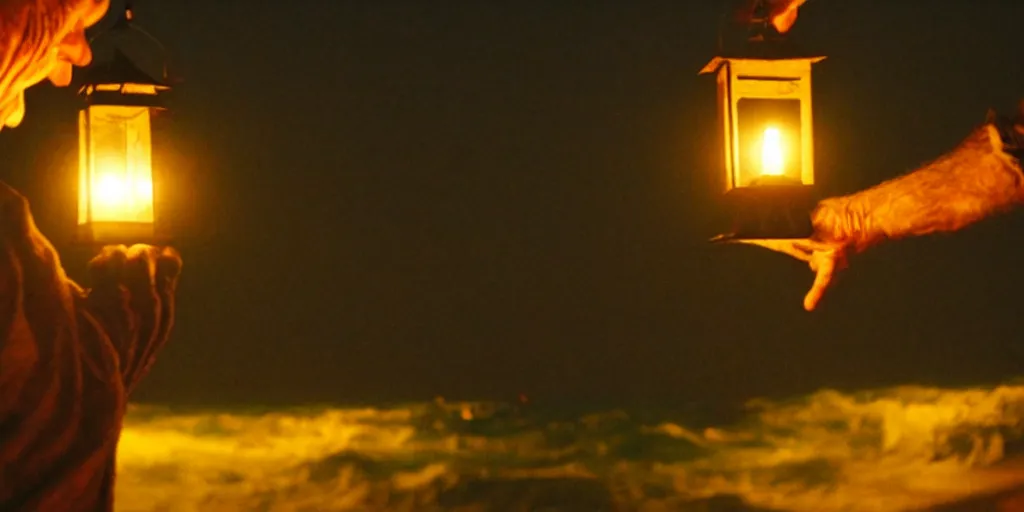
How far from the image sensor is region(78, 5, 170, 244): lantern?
4012mm

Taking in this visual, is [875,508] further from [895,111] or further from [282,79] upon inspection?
[282,79]

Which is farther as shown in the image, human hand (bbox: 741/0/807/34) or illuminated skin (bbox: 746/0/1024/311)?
illuminated skin (bbox: 746/0/1024/311)

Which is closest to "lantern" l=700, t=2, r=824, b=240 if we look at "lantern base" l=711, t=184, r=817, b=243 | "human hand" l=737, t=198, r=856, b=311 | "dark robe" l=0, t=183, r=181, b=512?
"lantern base" l=711, t=184, r=817, b=243

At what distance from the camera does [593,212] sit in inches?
187

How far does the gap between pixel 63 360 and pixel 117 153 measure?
0.68 m

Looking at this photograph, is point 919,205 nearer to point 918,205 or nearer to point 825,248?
point 918,205

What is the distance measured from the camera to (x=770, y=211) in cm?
415

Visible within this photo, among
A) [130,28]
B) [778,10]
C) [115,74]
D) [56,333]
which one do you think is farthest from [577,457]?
[130,28]

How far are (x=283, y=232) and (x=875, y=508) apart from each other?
2438mm

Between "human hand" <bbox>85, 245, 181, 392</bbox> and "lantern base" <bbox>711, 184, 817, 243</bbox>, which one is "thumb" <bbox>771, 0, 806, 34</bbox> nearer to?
"lantern base" <bbox>711, 184, 817, 243</bbox>

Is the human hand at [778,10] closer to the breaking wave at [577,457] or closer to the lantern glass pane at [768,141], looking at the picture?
the lantern glass pane at [768,141]

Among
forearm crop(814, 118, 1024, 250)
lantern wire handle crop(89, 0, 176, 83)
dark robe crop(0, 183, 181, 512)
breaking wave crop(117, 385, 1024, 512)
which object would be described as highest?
lantern wire handle crop(89, 0, 176, 83)

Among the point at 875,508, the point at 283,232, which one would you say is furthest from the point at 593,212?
the point at 875,508

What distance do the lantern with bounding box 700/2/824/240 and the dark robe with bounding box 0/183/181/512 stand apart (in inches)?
77.5
